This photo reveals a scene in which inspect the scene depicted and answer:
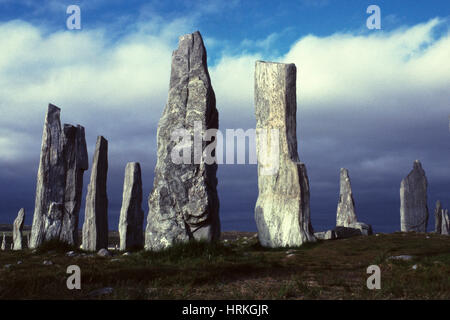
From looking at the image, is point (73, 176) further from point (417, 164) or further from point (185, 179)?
point (417, 164)

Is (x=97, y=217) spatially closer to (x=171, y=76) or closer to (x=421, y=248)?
(x=171, y=76)

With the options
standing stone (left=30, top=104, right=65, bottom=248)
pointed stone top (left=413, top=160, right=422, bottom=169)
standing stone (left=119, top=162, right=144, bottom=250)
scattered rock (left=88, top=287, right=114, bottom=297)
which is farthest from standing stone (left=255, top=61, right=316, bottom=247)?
scattered rock (left=88, top=287, right=114, bottom=297)

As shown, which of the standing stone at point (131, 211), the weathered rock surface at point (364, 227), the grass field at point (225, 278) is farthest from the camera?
the weathered rock surface at point (364, 227)

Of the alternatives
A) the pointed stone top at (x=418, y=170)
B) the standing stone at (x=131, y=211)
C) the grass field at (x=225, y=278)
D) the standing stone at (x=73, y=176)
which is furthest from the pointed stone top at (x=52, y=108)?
the pointed stone top at (x=418, y=170)

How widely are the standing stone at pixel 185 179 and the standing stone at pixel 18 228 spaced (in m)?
8.75

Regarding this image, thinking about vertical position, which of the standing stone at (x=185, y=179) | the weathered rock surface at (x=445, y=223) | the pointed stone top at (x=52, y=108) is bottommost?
the weathered rock surface at (x=445, y=223)

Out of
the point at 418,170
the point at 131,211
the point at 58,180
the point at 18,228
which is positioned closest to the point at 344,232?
the point at 418,170

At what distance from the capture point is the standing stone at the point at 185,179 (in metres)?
11.5

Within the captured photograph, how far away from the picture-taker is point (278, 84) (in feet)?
53.5

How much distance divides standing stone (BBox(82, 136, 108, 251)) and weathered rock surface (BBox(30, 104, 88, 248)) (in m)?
0.41

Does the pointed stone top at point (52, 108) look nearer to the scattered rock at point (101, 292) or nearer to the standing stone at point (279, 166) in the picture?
the standing stone at point (279, 166)

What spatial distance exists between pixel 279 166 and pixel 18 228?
1105cm

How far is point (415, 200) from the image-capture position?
73.8 ft
